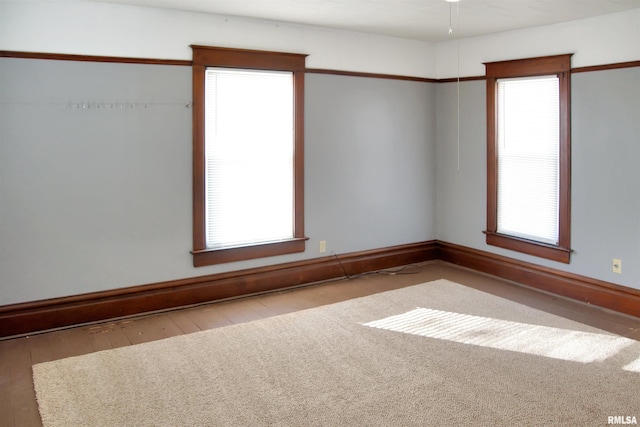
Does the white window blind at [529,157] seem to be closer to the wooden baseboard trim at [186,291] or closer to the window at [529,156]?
the window at [529,156]

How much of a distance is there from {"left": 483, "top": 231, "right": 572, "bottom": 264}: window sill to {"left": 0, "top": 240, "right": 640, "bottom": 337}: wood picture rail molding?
0.12 metres

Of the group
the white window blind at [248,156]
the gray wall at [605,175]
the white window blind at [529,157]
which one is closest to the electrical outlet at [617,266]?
the gray wall at [605,175]

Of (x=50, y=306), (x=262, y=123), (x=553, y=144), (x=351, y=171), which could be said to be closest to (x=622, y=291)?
(x=553, y=144)

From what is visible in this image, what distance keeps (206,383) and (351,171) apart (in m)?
2.84

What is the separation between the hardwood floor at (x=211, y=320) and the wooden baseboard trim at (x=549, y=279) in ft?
0.28

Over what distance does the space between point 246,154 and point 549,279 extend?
2993 millimetres

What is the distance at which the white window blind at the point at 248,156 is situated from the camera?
452cm

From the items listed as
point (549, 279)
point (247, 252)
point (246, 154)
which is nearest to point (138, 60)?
point (246, 154)

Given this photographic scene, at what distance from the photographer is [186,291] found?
445 centimetres

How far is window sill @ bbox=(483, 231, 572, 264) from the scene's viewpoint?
475cm

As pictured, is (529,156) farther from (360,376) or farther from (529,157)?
(360,376)

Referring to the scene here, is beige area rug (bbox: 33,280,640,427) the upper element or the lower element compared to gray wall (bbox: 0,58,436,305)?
lower

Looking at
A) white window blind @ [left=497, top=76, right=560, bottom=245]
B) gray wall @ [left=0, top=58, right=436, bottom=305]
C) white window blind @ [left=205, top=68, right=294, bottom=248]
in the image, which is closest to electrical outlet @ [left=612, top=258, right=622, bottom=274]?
white window blind @ [left=497, top=76, right=560, bottom=245]

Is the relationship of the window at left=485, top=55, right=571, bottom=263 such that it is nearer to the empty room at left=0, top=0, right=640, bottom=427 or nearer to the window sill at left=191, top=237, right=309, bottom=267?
the empty room at left=0, top=0, right=640, bottom=427
